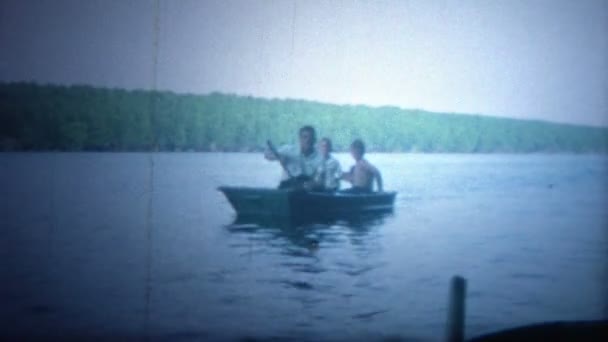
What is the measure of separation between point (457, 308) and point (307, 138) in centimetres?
485

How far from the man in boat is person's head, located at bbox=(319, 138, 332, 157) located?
11 centimetres

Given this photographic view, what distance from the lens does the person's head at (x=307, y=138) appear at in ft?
26.1

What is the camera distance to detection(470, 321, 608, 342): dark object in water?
9.81 ft

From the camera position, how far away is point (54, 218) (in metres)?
11.7

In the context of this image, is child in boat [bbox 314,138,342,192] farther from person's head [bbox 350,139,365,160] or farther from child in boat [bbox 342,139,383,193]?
child in boat [bbox 342,139,383,193]

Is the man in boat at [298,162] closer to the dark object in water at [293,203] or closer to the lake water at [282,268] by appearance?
the dark object in water at [293,203]

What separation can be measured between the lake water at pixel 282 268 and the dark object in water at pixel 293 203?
14.1 inches

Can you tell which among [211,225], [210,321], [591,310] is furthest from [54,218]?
[591,310]

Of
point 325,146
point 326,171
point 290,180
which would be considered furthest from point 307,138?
point 290,180

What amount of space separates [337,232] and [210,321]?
5.04 meters

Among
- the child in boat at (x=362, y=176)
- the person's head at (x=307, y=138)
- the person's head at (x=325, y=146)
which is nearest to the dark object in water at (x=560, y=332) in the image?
the person's head at (x=307, y=138)

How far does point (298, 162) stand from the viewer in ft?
29.6

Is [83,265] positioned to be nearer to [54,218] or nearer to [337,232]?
[337,232]

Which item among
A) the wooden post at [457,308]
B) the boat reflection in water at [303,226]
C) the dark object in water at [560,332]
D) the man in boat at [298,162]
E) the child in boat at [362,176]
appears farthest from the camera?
the child in boat at [362,176]
